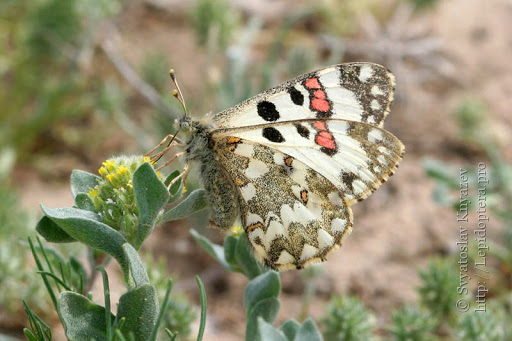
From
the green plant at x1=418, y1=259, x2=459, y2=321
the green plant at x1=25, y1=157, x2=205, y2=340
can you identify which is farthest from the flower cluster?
the green plant at x1=418, y1=259, x2=459, y2=321

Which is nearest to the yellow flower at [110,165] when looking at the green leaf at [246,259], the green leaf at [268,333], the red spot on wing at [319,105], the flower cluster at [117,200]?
the flower cluster at [117,200]

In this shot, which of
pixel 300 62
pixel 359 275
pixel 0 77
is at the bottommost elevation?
pixel 359 275

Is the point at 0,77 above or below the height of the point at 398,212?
above

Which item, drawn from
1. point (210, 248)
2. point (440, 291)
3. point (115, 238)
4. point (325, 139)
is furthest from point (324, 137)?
point (440, 291)

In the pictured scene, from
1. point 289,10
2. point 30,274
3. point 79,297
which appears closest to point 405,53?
point 289,10

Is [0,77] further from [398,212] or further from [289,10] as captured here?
[398,212]

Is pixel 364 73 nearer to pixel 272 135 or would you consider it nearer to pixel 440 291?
pixel 272 135
